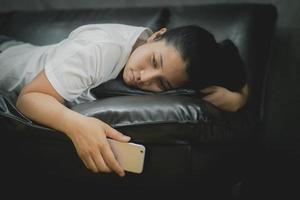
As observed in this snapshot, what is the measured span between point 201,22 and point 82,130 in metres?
0.79

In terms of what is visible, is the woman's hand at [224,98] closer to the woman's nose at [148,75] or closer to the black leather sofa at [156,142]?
the black leather sofa at [156,142]

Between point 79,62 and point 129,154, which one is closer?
point 129,154

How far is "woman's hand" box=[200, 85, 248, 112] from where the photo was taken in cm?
129

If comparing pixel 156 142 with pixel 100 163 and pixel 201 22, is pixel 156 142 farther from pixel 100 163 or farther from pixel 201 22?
pixel 201 22

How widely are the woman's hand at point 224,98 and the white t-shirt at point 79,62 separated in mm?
299

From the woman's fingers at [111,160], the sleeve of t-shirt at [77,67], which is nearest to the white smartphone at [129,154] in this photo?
the woman's fingers at [111,160]

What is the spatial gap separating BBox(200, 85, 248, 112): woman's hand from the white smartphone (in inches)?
15.6

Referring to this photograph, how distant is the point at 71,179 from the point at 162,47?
0.49 meters

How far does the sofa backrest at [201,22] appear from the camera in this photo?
1452 mm

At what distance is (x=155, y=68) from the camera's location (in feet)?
4.19

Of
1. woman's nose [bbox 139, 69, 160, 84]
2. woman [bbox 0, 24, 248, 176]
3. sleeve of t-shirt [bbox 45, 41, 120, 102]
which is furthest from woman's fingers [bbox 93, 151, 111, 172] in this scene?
woman's nose [bbox 139, 69, 160, 84]

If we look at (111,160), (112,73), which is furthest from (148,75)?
(111,160)

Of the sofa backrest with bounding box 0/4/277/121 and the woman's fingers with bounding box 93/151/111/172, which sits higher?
the sofa backrest with bounding box 0/4/277/121

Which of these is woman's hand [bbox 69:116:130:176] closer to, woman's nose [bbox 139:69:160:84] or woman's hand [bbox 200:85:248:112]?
woman's nose [bbox 139:69:160:84]
